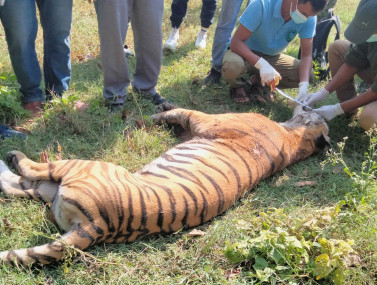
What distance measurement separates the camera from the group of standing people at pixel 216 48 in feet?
11.6

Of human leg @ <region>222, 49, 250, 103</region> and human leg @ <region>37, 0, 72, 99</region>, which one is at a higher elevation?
human leg @ <region>37, 0, 72, 99</region>

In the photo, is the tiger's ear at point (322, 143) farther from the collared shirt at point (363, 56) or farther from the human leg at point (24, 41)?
the human leg at point (24, 41)

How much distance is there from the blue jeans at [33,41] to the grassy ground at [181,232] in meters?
0.26

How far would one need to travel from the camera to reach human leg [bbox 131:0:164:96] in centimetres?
378

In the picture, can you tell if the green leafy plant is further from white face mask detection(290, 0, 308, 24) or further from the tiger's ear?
white face mask detection(290, 0, 308, 24)

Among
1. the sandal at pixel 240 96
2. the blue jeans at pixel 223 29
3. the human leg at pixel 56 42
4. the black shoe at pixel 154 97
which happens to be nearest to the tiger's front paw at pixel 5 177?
the human leg at pixel 56 42

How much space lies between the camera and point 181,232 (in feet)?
8.89

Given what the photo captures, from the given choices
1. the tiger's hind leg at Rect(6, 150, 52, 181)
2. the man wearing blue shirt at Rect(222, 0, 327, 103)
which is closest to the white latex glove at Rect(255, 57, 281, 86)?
the man wearing blue shirt at Rect(222, 0, 327, 103)

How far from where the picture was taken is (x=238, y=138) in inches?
129

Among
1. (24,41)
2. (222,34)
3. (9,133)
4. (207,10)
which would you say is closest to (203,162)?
(9,133)

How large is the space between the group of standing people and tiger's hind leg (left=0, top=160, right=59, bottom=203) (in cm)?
119

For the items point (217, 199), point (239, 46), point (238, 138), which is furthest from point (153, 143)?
point (239, 46)

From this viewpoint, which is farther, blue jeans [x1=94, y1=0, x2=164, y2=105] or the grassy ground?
blue jeans [x1=94, y1=0, x2=164, y2=105]

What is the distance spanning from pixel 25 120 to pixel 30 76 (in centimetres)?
45
